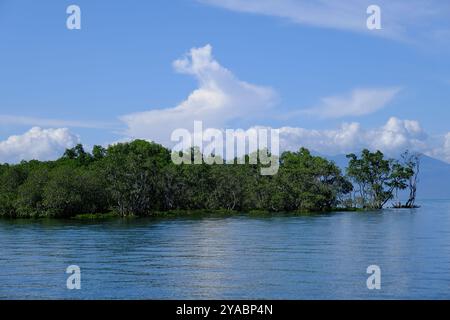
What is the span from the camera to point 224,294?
2834 centimetres

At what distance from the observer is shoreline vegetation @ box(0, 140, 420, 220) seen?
98.7 m

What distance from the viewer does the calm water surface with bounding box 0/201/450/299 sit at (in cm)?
2908

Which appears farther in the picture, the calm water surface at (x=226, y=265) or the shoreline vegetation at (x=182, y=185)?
the shoreline vegetation at (x=182, y=185)

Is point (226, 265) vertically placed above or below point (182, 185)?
below

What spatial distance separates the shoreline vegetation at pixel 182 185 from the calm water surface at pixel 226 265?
38.2 meters

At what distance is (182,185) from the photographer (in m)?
121

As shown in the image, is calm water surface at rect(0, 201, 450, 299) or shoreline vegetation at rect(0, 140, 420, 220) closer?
calm water surface at rect(0, 201, 450, 299)

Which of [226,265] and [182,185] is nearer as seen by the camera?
[226,265]

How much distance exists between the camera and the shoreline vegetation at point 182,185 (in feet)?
324

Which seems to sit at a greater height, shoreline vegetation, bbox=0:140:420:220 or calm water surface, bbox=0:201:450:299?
shoreline vegetation, bbox=0:140:420:220

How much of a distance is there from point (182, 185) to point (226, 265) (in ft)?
276

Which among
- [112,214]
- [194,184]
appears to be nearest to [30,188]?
[112,214]

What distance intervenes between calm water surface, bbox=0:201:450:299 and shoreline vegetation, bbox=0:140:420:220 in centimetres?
3820
